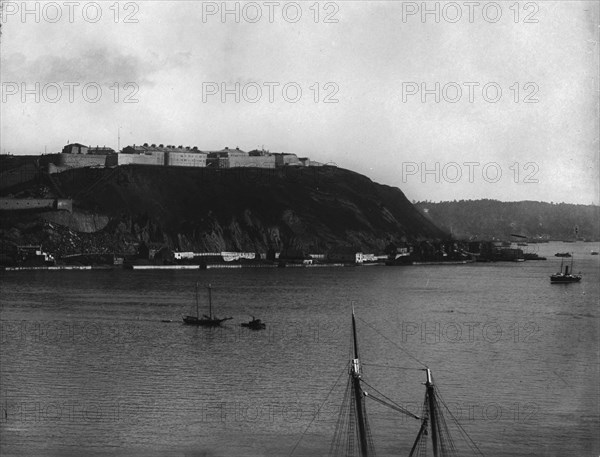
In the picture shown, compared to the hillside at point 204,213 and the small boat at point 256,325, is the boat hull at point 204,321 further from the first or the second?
the hillside at point 204,213

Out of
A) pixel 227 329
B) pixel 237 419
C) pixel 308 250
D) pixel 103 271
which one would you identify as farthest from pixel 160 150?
pixel 237 419

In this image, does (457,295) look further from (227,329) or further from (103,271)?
(103,271)

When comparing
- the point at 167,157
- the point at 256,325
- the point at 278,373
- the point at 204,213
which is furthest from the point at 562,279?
the point at 167,157

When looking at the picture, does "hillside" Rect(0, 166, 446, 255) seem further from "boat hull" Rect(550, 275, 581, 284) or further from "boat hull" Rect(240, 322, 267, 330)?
"boat hull" Rect(240, 322, 267, 330)

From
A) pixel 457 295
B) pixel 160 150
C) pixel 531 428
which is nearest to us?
pixel 531 428

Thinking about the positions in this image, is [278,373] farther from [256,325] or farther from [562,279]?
[562,279]

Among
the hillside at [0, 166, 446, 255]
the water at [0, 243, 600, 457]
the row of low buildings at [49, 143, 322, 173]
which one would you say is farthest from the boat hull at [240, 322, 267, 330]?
the row of low buildings at [49, 143, 322, 173]
